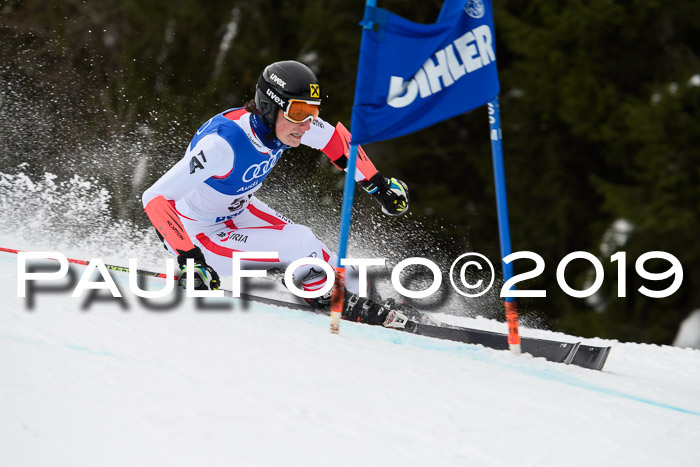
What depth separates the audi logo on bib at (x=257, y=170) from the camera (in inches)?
163

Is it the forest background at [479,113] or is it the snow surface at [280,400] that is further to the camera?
the forest background at [479,113]

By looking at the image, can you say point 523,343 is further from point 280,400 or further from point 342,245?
point 280,400

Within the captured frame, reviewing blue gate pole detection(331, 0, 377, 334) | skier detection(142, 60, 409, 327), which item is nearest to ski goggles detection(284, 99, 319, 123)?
skier detection(142, 60, 409, 327)

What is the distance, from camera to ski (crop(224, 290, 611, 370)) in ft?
13.0

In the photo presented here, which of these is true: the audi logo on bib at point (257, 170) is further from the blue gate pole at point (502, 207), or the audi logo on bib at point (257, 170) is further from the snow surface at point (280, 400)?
the blue gate pole at point (502, 207)

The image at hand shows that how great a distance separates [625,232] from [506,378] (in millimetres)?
9341

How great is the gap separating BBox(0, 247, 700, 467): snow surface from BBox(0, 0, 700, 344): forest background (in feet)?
21.8

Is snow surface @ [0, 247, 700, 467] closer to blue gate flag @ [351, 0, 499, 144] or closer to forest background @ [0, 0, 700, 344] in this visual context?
blue gate flag @ [351, 0, 499, 144]

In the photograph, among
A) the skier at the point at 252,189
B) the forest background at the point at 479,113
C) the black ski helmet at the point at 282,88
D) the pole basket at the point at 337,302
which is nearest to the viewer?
the pole basket at the point at 337,302

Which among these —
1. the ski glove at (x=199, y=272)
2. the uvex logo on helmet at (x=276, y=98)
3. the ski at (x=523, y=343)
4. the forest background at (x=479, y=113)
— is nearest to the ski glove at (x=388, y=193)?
the ski at (x=523, y=343)

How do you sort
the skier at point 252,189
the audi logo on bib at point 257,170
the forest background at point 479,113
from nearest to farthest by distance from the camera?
the skier at point 252,189
the audi logo on bib at point 257,170
the forest background at point 479,113

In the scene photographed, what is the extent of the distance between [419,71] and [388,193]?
1221 mm

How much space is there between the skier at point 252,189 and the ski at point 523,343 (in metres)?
0.17

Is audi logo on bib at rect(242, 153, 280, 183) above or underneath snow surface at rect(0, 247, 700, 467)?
above
